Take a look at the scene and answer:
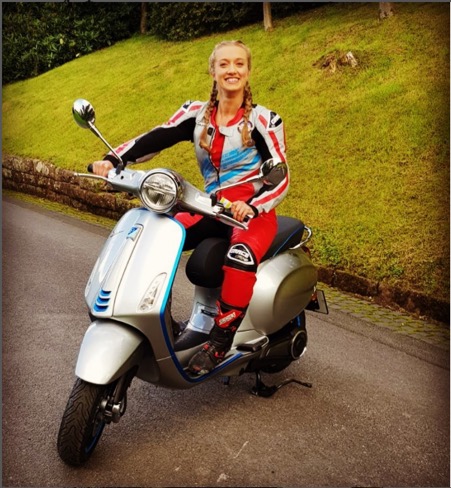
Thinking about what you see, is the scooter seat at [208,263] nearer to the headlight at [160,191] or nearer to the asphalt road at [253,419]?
the headlight at [160,191]

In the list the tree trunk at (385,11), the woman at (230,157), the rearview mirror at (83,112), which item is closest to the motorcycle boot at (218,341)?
the woman at (230,157)

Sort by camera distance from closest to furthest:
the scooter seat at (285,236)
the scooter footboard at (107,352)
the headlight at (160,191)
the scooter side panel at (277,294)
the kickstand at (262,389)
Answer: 1. the scooter footboard at (107,352)
2. the headlight at (160,191)
3. the scooter side panel at (277,294)
4. the scooter seat at (285,236)
5. the kickstand at (262,389)

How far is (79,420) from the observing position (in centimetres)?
228

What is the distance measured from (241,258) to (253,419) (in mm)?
782

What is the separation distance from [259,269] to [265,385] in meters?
0.66

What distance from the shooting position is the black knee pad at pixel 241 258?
270 centimetres

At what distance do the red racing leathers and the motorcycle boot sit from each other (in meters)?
0.05

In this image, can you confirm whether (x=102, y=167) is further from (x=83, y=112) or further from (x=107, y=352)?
(x=107, y=352)

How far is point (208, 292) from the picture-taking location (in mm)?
3018

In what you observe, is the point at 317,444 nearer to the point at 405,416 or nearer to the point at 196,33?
the point at 405,416

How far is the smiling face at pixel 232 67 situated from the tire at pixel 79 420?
1.38m

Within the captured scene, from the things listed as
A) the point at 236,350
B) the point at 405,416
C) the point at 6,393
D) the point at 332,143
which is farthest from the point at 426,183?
the point at 6,393

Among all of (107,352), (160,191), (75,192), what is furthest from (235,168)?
(75,192)

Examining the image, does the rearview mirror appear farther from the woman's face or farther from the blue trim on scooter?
the woman's face
